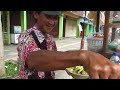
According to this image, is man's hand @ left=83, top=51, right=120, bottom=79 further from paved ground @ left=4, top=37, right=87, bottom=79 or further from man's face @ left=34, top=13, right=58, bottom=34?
man's face @ left=34, top=13, right=58, bottom=34

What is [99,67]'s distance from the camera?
18.7 inches

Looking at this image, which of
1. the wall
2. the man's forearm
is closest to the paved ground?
the man's forearm

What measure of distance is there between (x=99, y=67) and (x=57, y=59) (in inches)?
3.9

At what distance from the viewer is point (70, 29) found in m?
23.4

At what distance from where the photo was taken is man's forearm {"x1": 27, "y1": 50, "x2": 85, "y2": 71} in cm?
48

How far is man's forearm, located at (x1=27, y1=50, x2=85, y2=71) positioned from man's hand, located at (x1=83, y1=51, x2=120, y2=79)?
0.02 m

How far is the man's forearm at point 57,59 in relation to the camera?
0.48 metres

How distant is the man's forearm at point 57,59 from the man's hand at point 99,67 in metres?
0.02

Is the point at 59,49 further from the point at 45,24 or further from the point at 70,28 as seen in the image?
the point at 70,28

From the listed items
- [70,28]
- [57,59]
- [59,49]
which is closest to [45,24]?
[59,49]

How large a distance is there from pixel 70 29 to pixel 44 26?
22.7 metres
